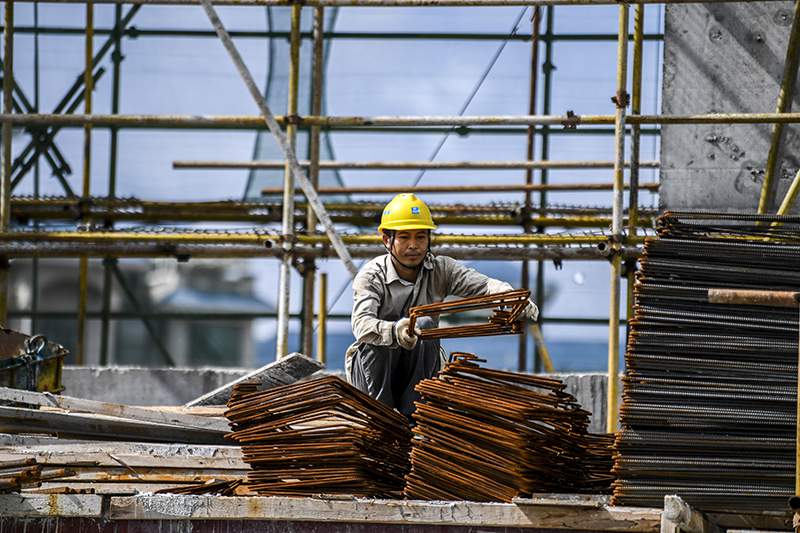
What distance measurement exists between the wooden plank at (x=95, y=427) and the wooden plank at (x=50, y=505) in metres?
1.68

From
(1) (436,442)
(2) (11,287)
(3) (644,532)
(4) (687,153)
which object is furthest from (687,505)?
(2) (11,287)

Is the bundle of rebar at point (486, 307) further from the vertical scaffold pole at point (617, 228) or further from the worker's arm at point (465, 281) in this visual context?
the vertical scaffold pole at point (617, 228)

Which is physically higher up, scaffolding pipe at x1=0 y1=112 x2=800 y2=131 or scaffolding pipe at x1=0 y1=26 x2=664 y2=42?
scaffolding pipe at x1=0 y1=26 x2=664 y2=42

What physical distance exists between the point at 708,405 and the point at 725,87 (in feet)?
16.8

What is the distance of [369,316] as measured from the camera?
7773 millimetres

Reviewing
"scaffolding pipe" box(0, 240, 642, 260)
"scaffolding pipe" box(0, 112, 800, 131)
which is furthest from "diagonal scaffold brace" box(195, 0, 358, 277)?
"scaffolding pipe" box(0, 240, 642, 260)

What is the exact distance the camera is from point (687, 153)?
34.9 ft

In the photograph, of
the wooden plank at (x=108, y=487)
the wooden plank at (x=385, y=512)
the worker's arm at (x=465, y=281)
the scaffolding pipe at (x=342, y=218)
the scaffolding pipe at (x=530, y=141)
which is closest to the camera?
the wooden plank at (x=385, y=512)

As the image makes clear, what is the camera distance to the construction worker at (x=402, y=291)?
8008 mm

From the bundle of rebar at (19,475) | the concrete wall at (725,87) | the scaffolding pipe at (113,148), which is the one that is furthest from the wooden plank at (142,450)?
the scaffolding pipe at (113,148)

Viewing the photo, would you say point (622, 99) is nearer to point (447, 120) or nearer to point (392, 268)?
point (447, 120)

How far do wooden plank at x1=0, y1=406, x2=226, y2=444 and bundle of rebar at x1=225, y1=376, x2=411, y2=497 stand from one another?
3.98ft

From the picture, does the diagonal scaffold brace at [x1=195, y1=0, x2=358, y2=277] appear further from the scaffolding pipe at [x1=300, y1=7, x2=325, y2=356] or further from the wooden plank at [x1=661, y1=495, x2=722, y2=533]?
the wooden plank at [x1=661, y1=495, x2=722, y2=533]

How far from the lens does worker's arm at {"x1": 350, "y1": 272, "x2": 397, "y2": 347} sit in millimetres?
7531
